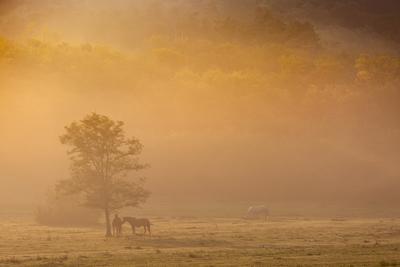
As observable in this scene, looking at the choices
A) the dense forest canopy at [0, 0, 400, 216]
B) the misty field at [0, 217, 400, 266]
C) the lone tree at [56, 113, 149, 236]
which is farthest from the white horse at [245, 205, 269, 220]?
the dense forest canopy at [0, 0, 400, 216]

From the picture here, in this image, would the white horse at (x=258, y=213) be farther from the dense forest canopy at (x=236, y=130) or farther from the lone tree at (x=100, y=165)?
the dense forest canopy at (x=236, y=130)

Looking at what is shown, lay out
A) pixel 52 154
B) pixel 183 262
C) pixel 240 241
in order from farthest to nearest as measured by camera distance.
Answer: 1. pixel 52 154
2. pixel 240 241
3. pixel 183 262

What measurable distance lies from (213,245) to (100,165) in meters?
18.7

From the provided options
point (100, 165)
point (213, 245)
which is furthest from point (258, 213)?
point (213, 245)

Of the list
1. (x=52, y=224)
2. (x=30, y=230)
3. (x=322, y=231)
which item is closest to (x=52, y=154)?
(x=52, y=224)

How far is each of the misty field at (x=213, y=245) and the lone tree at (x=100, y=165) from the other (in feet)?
10.0

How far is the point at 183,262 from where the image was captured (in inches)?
1673

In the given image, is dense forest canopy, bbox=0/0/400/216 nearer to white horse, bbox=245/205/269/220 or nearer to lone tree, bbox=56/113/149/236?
white horse, bbox=245/205/269/220

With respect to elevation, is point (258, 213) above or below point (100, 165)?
below

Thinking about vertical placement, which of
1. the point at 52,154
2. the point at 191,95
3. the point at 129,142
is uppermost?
the point at 191,95

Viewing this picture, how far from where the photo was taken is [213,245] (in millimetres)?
55500

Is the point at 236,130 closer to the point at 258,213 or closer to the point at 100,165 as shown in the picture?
the point at 258,213

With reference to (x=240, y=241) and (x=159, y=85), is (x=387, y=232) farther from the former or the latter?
(x=159, y=85)

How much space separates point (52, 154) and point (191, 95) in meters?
49.7
